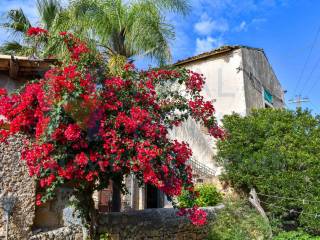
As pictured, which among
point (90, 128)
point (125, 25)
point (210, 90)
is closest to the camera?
point (90, 128)

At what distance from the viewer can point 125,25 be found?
36.6ft

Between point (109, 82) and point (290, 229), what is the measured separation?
819 cm

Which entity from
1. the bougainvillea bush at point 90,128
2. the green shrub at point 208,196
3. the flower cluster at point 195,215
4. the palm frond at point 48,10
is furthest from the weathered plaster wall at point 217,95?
the bougainvillea bush at point 90,128

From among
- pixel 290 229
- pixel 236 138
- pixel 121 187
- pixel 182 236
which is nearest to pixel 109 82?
pixel 121 187

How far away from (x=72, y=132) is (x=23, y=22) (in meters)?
8.91

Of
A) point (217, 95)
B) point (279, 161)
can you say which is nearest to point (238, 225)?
point (279, 161)

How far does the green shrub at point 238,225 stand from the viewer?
362 inches

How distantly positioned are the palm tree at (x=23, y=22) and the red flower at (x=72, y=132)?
7.67 meters

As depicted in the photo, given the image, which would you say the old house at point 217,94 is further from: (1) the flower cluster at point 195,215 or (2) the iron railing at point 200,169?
(1) the flower cluster at point 195,215

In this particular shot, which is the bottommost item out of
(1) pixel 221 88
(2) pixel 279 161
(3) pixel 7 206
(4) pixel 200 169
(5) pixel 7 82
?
(3) pixel 7 206

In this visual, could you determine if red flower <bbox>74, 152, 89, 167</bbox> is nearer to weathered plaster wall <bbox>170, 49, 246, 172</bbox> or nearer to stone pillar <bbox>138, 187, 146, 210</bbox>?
stone pillar <bbox>138, 187, 146, 210</bbox>

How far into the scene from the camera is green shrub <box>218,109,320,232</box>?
10.6m

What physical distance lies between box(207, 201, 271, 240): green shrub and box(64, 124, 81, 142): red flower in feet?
17.5

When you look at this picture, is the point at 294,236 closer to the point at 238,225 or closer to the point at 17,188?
the point at 238,225
